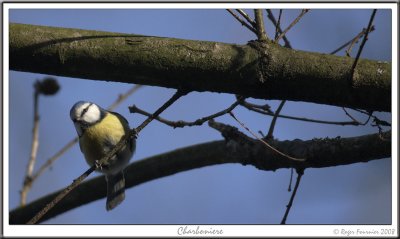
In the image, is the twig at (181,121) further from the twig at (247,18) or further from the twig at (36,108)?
the twig at (36,108)

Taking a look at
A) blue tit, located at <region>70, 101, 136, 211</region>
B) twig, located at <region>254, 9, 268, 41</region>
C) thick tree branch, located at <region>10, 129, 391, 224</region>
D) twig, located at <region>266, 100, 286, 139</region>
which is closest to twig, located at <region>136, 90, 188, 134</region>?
twig, located at <region>254, 9, 268, 41</region>

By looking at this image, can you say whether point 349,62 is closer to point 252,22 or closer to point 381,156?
point 252,22

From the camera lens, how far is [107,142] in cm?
304

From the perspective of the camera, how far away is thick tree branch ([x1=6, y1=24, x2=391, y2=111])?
1.75 m

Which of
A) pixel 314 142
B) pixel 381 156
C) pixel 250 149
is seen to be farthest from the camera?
pixel 250 149

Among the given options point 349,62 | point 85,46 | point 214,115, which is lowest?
point 214,115

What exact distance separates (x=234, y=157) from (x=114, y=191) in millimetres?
892

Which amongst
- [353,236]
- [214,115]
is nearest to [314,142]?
[353,236]

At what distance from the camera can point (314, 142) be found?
2254mm

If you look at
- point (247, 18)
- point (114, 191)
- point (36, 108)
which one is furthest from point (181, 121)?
point (114, 191)

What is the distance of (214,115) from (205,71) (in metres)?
0.16

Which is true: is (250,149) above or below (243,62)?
below

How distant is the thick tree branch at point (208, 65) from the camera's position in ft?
5.75

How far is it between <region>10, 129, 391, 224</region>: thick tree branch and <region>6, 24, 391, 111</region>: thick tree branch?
1.23 feet
